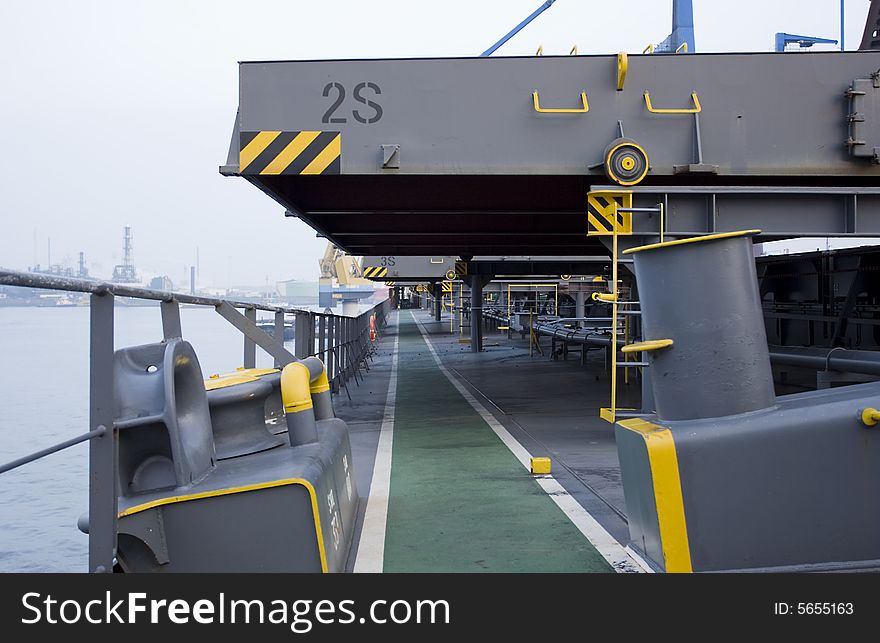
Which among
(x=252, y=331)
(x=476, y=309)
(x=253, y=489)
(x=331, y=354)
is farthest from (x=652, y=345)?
(x=476, y=309)

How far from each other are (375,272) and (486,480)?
24736 millimetres

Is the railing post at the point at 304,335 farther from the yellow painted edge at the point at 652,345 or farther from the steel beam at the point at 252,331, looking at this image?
the yellow painted edge at the point at 652,345

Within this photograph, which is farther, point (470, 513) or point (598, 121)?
point (598, 121)

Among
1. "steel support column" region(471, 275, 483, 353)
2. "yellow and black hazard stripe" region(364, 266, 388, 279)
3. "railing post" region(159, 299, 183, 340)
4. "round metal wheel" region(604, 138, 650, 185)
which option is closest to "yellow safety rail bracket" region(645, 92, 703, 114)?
"round metal wheel" region(604, 138, 650, 185)

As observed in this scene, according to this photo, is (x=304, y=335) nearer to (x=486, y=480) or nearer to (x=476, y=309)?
(x=486, y=480)

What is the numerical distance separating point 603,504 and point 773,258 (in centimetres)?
1194

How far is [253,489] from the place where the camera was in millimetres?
3885

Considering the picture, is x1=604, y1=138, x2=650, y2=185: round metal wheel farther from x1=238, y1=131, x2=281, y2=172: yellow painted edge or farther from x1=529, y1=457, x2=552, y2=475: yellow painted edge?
x1=238, y1=131, x2=281, y2=172: yellow painted edge

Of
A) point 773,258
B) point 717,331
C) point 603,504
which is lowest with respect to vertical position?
point 603,504

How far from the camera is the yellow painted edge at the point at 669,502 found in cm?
400

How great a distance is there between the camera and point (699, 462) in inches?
157
